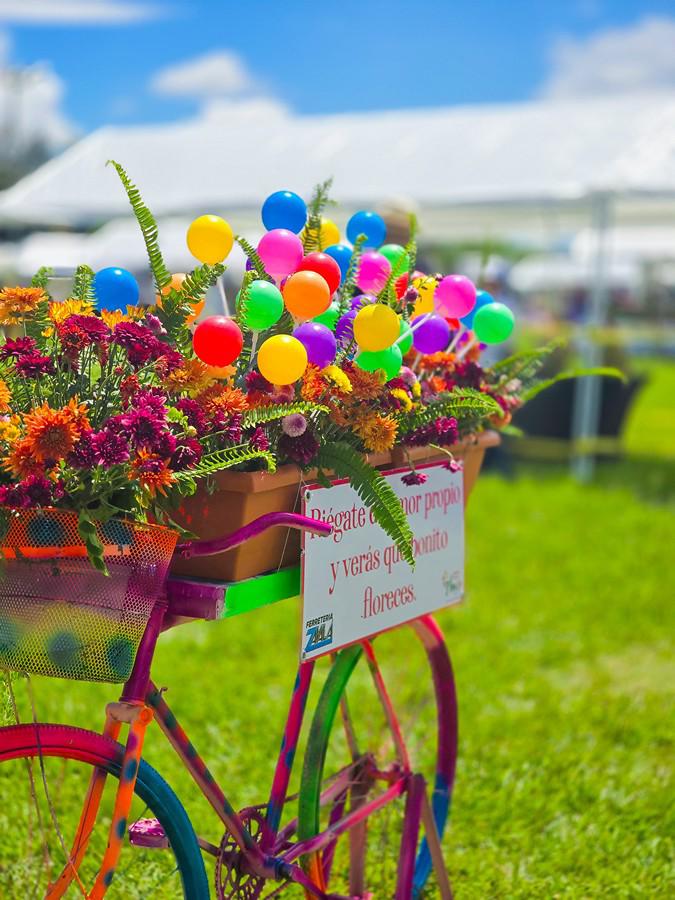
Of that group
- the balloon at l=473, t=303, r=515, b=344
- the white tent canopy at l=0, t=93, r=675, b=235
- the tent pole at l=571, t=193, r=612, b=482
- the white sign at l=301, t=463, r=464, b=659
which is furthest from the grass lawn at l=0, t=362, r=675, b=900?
the white tent canopy at l=0, t=93, r=675, b=235

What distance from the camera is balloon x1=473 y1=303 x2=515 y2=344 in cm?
223

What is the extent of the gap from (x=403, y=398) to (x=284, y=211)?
1.31 ft

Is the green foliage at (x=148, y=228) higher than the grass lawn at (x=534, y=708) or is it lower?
higher

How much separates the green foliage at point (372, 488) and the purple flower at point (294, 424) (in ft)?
0.27

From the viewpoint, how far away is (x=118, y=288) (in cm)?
182

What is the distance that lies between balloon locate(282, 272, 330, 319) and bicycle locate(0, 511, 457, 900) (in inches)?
12.9

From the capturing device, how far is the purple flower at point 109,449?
56.3 inches

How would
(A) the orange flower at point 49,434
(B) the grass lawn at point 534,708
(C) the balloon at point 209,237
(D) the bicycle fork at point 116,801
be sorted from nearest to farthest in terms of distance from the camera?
(A) the orange flower at point 49,434
(D) the bicycle fork at point 116,801
(C) the balloon at point 209,237
(B) the grass lawn at point 534,708

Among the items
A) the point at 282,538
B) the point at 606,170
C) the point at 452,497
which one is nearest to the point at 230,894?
the point at 282,538

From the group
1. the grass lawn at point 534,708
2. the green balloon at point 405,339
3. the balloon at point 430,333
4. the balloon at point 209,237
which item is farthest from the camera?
the grass lawn at point 534,708

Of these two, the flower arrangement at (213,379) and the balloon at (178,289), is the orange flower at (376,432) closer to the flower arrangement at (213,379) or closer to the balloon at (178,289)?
the flower arrangement at (213,379)

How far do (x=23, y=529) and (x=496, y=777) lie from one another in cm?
230

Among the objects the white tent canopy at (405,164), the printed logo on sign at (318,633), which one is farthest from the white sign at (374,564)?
the white tent canopy at (405,164)

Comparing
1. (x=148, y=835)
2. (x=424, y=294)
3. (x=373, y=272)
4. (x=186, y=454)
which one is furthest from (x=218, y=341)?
(x=148, y=835)
